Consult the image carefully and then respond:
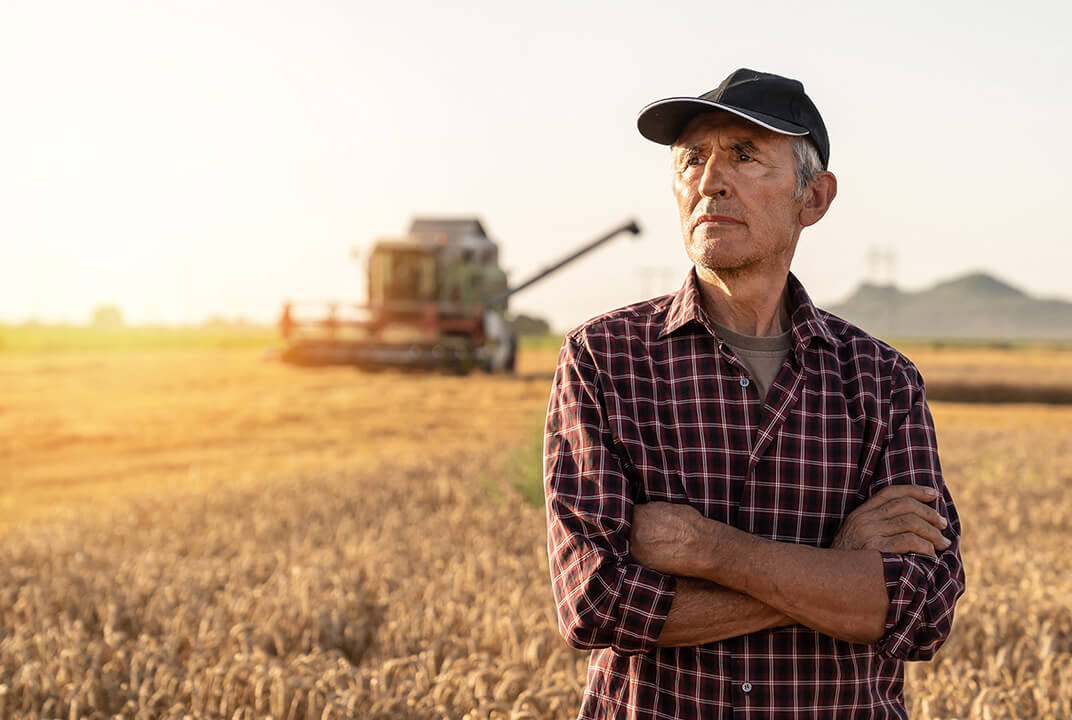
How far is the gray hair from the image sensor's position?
215 cm

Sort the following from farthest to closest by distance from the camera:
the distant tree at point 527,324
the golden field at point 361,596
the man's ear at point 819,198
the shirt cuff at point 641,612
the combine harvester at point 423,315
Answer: the distant tree at point 527,324 → the combine harvester at point 423,315 → the golden field at point 361,596 → the man's ear at point 819,198 → the shirt cuff at point 641,612

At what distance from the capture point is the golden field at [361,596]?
3.45 metres

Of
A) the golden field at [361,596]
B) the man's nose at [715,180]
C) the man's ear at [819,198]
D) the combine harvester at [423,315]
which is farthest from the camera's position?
the combine harvester at [423,315]

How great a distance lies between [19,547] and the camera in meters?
6.17

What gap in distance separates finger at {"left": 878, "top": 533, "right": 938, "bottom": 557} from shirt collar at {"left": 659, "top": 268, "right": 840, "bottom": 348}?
43 cm

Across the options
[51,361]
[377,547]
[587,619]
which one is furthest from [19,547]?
[51,361]

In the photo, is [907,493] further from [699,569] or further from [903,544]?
[699,569]

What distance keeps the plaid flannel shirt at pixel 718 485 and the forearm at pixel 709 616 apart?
0.04m

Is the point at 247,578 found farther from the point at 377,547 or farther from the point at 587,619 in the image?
the point at 587,619

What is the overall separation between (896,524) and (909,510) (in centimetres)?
5

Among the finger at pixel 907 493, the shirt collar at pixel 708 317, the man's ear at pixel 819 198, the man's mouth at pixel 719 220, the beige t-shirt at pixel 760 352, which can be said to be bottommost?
the finger at pixel 907 493

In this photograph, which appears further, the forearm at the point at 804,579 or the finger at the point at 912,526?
the finger at the point at 912,526

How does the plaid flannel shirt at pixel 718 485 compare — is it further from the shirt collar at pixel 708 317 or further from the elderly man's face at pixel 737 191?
the elderly man's face at pixel 737 191

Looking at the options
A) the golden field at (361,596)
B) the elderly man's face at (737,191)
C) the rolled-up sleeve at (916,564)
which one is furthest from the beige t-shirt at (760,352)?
the golden field at (361,596)
